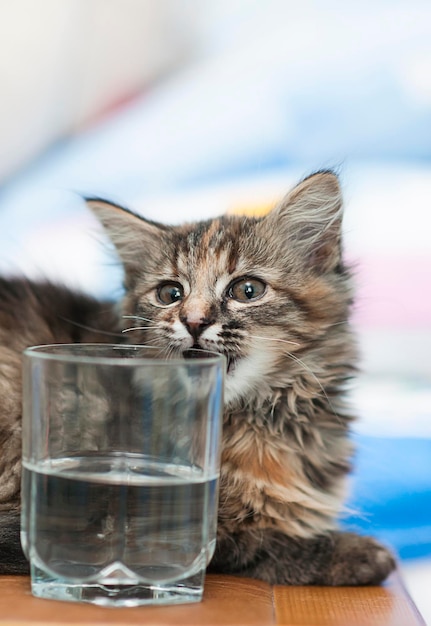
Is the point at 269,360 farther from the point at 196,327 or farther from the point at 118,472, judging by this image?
the point at 118,472

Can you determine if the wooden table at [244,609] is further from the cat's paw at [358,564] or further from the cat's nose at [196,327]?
the cat's nose at [196,327]

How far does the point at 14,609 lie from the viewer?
45.5 inches

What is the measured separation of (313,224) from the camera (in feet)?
5.23

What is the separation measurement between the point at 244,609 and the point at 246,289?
571 millimetres

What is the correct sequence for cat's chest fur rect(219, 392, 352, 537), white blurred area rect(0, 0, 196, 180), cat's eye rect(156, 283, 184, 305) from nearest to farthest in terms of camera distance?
1. cat's chest fur rect(219, 392, 352, 537)
2. cat's eye rect(156, 283, 184, 305)
3. white blurred area rect(0, 0, 196, 180)

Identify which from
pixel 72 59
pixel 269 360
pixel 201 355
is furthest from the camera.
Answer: pixel 72 59

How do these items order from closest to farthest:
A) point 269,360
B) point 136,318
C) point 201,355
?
1. point 201,355
2. point 269,360
3. point 136,318

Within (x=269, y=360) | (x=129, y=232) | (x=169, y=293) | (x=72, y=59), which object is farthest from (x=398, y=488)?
(x=72, y=59)

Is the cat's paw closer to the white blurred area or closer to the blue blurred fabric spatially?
the blue blurred fabric

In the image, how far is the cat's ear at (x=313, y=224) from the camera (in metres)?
1.57

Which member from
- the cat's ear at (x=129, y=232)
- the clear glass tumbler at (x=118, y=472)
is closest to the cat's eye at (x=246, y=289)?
the cat's ear at (x=129, y=232)

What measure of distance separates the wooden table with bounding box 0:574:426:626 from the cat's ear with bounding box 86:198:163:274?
677 millimetres

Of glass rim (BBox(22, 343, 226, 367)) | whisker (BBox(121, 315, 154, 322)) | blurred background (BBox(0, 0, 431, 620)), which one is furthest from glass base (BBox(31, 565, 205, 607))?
blurred background (BBox(0, 0, 431, 620))

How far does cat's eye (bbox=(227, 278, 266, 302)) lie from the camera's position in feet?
4.94
